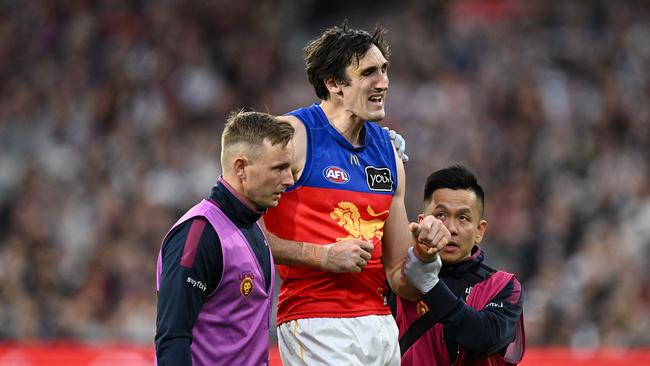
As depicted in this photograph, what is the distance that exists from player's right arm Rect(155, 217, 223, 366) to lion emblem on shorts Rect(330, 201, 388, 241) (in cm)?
82

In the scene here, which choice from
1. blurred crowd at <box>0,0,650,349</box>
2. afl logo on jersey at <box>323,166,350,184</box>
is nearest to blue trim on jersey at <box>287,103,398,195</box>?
afl logo on jersey at <box>323,166,350,184</box>

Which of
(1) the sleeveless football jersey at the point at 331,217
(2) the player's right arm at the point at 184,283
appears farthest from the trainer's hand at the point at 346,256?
(2) the player's right arm at the point at 184,283

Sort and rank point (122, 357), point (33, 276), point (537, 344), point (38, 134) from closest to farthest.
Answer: point (122, 357)
point (537, 344)
point (33, 276)
point (38, 134)

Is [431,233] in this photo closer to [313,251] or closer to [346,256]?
[346,256]

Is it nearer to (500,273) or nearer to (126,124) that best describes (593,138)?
(126,124)

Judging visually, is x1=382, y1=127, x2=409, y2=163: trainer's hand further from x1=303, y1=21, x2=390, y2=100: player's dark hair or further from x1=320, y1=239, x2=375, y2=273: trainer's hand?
x1=320, y1=239, x2=375, y2=273: trainer's hand

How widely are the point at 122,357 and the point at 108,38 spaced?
22.4 ft

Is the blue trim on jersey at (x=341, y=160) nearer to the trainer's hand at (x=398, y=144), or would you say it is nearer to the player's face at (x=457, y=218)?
the trainer's hand at (x=398, y=144)

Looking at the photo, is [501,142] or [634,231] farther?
[501,142]

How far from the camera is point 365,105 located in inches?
199

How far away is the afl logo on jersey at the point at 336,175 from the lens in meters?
4.94

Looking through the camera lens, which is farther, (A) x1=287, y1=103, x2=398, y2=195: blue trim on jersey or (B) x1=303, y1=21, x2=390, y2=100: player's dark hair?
(B) x1=303, y1=21, x2=390, y2=100: player's dark hair

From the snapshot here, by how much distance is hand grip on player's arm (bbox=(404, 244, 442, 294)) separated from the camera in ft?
16.3

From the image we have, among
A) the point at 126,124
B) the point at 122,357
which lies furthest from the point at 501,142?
the point at 122,357
